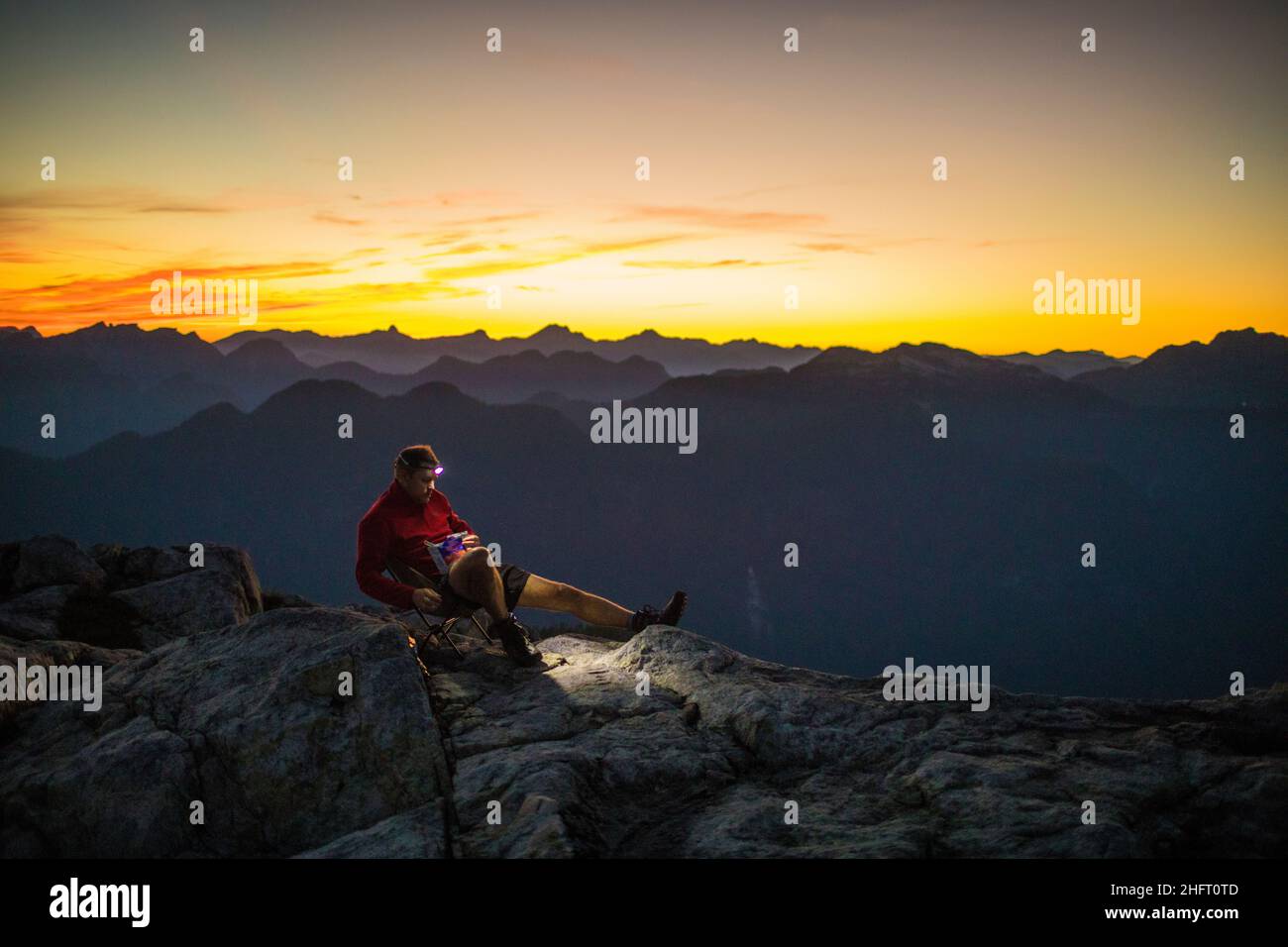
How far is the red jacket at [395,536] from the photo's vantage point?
37.7 feet

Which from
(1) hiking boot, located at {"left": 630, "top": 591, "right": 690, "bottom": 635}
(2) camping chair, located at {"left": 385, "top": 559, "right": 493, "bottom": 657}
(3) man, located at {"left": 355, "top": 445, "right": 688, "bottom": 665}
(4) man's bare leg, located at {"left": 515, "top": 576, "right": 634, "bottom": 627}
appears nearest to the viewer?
(3) man, located at {"left": 355, "top": 445, "right": 688, "bottom": 665}

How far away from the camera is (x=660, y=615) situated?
1253 cm

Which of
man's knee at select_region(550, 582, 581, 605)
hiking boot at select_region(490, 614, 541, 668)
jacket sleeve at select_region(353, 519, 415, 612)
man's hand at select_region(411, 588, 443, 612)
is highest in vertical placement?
jacket sleeve at select_region(353, 519, 415, 612)

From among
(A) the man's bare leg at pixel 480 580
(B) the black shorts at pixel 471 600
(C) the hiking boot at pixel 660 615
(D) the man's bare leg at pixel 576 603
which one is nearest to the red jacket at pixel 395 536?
(B) the black shorts at pixel 471 600

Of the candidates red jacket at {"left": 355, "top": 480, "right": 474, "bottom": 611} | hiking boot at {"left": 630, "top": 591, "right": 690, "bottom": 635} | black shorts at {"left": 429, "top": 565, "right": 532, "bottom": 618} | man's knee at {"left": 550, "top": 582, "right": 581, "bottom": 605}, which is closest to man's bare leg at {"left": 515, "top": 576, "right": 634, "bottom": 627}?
man's knee at {"left": 550, "top": 582, "right": 581, "bottom": 605}

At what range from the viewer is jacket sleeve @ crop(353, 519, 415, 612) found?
11273 mm

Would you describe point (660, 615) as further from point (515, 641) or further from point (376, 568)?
point (376, 568)

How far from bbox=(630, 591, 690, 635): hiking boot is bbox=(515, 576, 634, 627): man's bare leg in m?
0.12

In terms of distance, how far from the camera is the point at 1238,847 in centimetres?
710

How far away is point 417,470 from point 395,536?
3.21ft

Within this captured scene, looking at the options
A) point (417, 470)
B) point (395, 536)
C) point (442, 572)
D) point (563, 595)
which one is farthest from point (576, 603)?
point (417, 470)

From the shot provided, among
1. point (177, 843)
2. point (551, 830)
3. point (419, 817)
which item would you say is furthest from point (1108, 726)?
point (177, 843)

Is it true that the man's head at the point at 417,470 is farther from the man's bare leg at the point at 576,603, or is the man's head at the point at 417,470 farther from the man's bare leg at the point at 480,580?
the man's bare leg at the point at 576,603

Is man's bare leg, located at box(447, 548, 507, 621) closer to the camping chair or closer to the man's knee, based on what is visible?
the camping chair
